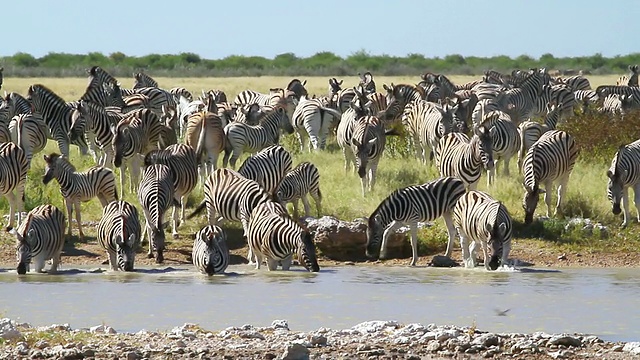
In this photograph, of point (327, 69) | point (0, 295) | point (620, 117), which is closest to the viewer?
point (0, 295)

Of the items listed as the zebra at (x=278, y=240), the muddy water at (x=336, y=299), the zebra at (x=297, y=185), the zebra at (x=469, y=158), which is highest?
the zebra at (x=469, y=158)

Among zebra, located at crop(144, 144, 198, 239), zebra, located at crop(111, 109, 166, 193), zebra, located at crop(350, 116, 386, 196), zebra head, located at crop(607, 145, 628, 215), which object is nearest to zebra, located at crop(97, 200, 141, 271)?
zebra, located at crop(144, 144, 198, 239)

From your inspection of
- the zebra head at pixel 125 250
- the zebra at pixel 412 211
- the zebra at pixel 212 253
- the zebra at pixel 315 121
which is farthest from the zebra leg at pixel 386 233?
the zebra at pixel 315 121

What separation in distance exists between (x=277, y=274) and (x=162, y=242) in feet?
7.16

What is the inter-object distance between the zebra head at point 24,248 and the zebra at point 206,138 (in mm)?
5447

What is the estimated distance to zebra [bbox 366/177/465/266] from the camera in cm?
1510

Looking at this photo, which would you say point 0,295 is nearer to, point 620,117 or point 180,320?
point 180,320

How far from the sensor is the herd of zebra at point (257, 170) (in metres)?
14.0

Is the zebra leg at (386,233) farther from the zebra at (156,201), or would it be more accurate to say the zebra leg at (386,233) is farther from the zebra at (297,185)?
the zebra at (156,201)

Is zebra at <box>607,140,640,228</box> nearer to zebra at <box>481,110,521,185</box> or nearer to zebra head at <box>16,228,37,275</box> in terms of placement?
zebra at <box>481,110,521,185</box>

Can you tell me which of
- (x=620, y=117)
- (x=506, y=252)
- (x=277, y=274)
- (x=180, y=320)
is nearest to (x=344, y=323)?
(x=180, y=320)

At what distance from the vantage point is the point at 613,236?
1606cm

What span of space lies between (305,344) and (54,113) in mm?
13572

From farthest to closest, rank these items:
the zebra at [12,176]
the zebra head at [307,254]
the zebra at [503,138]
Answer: the zebra at [503,138], the zebra at [12,176], the zebra head at [307,254]
